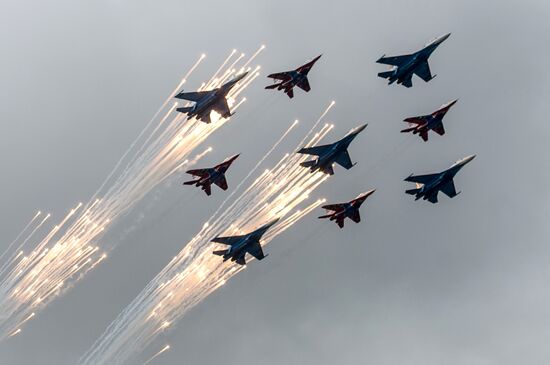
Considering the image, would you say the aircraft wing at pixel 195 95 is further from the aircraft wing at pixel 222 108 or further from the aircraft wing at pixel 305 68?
the aircraft wing at pixel 305 68

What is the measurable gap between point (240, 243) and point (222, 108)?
23.1m

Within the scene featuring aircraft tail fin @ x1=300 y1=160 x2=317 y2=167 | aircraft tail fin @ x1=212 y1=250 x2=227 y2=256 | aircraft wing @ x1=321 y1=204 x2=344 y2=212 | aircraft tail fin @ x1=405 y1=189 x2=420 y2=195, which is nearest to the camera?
aircraft tail fin @ x1=212 y1=250 x2=227 y2=256

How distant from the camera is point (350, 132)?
11069cm

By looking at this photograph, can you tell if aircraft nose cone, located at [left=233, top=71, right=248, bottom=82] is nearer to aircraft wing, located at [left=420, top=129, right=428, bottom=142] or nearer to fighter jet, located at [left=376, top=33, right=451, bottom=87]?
fighter jet, located at [left=376, top=33, right=451, bottom=87]

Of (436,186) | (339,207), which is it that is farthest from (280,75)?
(436,186)

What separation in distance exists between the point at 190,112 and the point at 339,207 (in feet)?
101

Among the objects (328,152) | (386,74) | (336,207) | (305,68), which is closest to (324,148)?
(328,152)

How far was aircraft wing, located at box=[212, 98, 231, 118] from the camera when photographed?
108 metres

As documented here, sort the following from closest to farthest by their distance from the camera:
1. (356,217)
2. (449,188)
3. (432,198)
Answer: (356,217) → (432,198) → (449,188)

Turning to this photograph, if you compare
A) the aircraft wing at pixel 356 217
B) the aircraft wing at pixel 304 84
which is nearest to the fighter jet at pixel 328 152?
the aircraft wing at pixel 356 217

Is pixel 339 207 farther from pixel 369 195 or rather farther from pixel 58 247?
pixel 58 247

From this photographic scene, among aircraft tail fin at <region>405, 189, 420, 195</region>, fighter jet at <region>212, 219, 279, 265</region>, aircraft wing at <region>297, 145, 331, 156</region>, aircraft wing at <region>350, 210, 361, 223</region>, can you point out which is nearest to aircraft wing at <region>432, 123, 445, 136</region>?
aircraft tail fin at <region>405, 189, 420, 195</region>

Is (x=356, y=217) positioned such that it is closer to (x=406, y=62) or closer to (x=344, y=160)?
(x=344, y=160)

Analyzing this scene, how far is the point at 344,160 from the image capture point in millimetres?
113062
